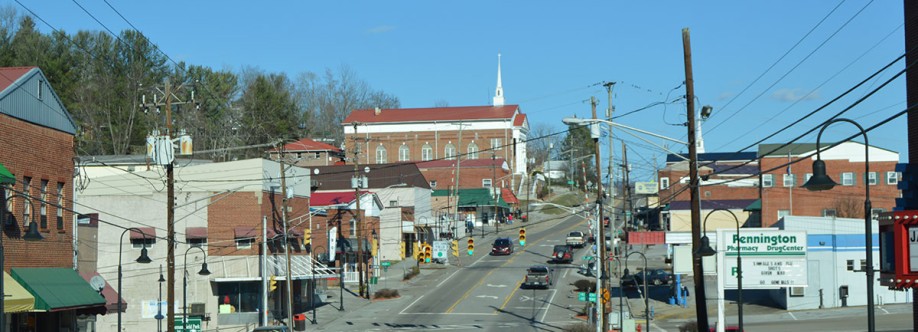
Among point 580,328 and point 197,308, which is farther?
point 197,308

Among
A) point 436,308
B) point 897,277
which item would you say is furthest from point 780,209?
point 897,277

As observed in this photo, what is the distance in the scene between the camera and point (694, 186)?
94.9 ft

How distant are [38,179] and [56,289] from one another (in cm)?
395

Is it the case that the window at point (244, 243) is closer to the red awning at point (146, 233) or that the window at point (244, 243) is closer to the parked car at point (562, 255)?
the red awning at point (146, 233)

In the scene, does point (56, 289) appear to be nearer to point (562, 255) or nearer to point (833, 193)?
point (562, 255)

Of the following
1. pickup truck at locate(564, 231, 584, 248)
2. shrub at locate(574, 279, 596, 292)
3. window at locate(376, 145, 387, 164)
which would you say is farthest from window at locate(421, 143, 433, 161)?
shrub at locate(574, 279, 596, 292)

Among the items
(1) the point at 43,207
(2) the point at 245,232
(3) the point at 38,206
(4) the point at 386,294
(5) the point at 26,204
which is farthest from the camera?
(4) the point at 386,294

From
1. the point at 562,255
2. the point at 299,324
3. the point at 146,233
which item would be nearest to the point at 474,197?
the point at 562,255

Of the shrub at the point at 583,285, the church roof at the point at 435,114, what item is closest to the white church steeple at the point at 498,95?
the church roof at the point at 435,114

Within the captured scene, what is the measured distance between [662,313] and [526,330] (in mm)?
13041

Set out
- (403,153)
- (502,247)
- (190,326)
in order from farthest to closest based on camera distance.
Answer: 1. (403,153)
2. (502,247)
3. (190,326)

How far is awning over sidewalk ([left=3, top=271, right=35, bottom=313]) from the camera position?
3111 centimetres

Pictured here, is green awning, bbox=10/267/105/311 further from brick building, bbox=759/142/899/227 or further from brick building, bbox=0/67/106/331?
brick building, bbox=759/142/899/227

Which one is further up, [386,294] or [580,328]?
[386,294]
